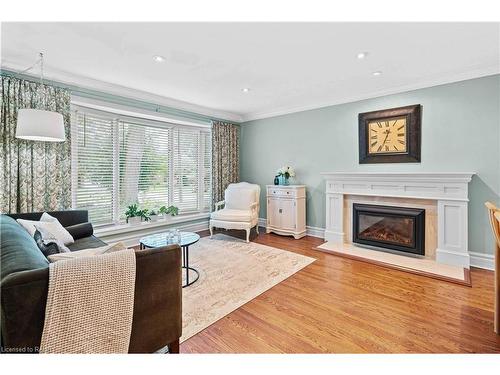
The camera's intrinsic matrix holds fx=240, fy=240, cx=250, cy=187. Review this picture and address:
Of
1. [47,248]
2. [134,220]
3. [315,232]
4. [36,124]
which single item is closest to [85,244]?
[47,248]

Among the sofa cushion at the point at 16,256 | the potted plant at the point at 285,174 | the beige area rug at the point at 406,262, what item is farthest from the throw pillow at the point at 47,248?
the potted plant at the point at 285,174

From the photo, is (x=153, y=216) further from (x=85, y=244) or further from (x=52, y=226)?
(x=52, y=226)

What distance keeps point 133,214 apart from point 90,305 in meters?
3.09

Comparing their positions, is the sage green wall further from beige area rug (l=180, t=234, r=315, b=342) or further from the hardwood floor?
beige area rug (l=180, t=234, r=315, b=342)

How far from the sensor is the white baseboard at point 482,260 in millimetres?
2955

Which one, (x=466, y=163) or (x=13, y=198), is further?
(x=466, y=163)

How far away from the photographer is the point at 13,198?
9.07ft

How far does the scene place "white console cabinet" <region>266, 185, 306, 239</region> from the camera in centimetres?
442

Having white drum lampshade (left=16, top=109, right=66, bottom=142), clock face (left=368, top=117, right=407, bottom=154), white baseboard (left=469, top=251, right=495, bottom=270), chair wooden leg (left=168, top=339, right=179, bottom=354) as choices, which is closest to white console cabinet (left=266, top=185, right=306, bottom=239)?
clock face (left=368, top=117, right=407, bottom=154)

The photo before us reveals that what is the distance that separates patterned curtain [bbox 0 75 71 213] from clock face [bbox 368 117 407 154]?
4405 millimetres

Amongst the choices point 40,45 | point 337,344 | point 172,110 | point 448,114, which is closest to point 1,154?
point 40,45

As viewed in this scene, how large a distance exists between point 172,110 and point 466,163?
4539mm
